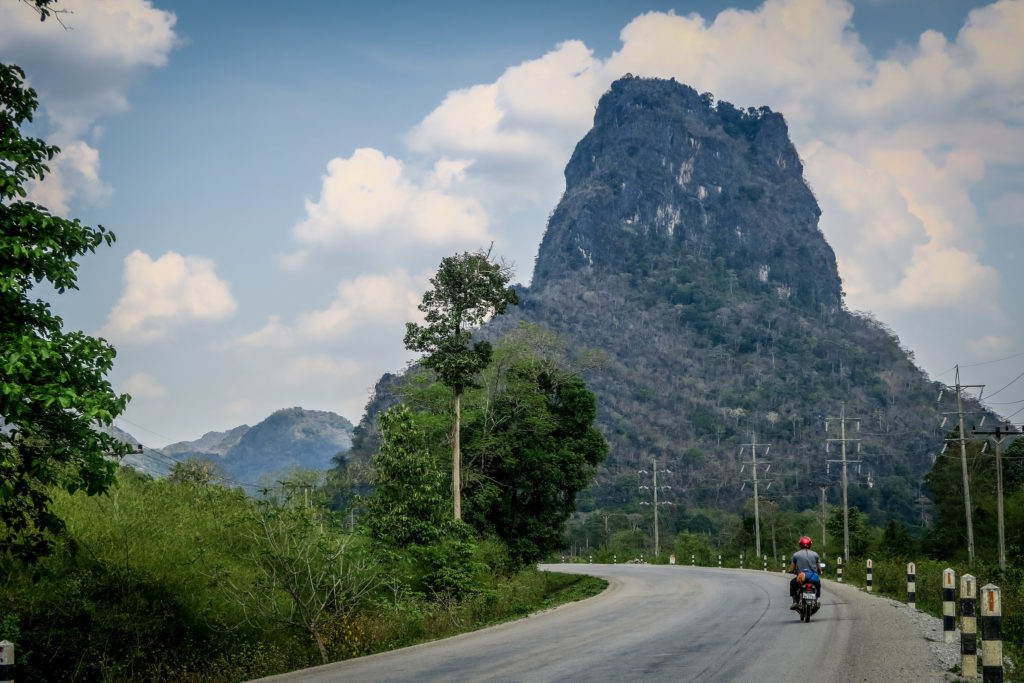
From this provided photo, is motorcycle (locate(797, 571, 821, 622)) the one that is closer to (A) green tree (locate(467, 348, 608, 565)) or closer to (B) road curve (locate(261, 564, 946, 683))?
(B) road curve (locate(261, 564, 946, 683))

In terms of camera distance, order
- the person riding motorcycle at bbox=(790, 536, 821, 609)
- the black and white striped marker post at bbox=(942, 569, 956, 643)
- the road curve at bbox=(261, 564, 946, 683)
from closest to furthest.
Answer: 1. the road curve at bbox=(261, 564, 946, 683)
2. the black and white striped marker post at bbox=(942, 569, 956, 643)
3. the person riding motorcycle at bbox=(790, 536, 821, 609)

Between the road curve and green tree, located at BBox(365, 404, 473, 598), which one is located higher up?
green tree, located at BBox(365, 404, 473, 598)

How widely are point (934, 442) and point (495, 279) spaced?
186624mm

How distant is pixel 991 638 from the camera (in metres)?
9.33

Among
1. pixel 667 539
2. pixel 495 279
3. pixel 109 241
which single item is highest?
pixel 495 279

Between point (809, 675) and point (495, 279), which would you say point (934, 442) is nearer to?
point (495, 279)

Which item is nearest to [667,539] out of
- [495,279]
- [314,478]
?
[314,478]

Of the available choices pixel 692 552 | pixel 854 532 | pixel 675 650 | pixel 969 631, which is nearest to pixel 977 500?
pixel 854 532

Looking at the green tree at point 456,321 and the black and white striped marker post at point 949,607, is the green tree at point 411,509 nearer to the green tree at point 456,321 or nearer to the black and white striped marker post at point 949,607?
the green tree at point 456,321

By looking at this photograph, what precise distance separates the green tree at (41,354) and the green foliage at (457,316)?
24583 mm

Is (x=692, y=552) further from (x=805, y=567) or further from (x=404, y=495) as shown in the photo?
(x=805, y=567)

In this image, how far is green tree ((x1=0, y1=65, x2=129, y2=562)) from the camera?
1057cm

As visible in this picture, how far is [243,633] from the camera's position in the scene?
57.6ft

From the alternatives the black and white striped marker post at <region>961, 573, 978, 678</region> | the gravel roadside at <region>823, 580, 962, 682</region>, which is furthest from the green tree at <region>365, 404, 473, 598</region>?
the black and white striped marker post at <region>961, 573, 978, 678</region>
